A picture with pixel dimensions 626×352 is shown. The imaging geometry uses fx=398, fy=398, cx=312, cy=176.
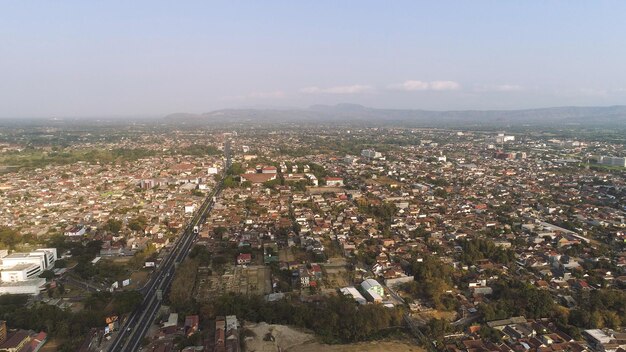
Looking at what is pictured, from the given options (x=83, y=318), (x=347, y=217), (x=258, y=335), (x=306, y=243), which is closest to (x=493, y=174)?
(x=347, y=217)

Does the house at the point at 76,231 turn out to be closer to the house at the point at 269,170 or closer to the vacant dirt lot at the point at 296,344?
the vacant dirt lot at the point at 296,344

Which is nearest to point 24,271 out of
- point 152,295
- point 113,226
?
point 152,295

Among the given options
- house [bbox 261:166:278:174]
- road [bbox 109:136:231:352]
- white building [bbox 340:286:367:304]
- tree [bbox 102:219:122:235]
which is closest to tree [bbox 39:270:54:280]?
road [bbox 109:136:231:352]

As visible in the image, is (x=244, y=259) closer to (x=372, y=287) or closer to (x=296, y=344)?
(x=372, y=287)

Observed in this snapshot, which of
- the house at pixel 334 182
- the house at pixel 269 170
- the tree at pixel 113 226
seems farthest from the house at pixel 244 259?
the house at pixel 269 170

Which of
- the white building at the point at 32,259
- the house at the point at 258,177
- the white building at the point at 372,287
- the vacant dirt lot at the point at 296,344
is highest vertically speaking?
the house at the point at 258,177

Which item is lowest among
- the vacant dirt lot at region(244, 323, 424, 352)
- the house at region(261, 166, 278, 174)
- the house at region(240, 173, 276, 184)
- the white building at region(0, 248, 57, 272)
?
the vacant dirt lot at region(244, 323, 424, 352)

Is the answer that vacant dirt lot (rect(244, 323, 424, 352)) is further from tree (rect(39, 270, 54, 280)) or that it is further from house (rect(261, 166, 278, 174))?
house (rect(261, 166, 278, 174))

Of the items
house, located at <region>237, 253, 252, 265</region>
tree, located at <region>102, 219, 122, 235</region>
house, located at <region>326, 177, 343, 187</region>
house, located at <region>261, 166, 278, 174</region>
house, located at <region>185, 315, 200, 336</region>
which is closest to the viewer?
house, located at <region>185, 315, 200, 336</region>
